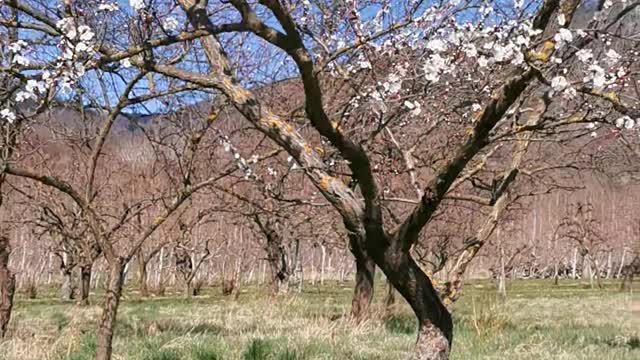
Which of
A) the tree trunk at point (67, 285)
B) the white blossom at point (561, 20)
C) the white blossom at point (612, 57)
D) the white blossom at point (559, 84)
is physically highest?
the white blossom at point (561, 20)

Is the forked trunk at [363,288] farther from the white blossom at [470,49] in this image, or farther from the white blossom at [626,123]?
the white blossom at [626,123]

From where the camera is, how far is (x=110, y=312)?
263 inches

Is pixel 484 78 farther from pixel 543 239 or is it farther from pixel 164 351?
pixel 543 239

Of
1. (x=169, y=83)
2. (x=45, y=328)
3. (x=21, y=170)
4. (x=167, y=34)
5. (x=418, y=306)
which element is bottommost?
(x=45, y=328)

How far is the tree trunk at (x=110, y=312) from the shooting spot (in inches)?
254

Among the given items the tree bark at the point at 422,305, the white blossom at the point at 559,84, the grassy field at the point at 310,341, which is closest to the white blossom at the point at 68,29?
the tree bark at the point at 422,305

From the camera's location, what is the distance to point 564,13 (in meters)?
4.55

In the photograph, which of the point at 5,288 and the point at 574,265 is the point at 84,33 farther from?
the point at 574,265

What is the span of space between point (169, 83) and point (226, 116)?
1.01m

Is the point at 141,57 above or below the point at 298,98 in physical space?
below

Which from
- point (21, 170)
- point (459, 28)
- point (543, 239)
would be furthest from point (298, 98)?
point (543, 239)

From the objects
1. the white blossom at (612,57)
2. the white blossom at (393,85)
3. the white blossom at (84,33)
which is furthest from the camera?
the white blossom at (393,85)

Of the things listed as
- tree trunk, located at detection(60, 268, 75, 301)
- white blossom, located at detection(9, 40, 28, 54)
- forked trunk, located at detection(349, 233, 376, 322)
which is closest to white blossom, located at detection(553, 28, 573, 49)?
white blossom, located at detection(9, 40, 28, 54)

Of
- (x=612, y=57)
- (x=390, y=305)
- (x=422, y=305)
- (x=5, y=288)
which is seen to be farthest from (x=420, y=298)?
(x=390, y=305)
